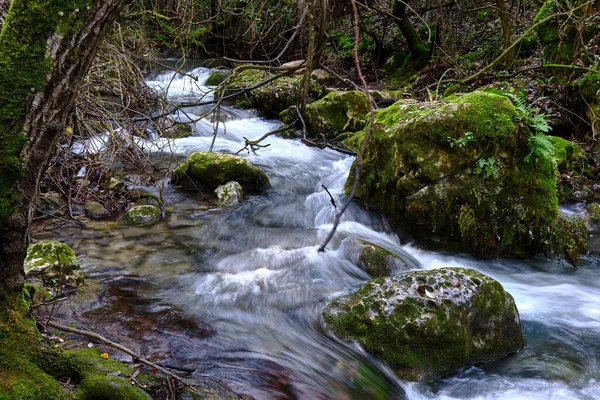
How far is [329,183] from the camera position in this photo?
26.6 ft

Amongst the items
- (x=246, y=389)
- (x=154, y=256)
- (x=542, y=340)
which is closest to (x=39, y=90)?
(x=246, y=389)

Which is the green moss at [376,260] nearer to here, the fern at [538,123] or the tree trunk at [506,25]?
the fern at [538,123]

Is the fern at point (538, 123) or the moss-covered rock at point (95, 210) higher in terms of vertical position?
the fern at point (538, 123)

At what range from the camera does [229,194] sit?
7.17 m

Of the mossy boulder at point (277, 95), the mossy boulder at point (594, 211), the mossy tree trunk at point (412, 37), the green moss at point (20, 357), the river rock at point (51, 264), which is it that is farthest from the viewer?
the mossy tree trunk at point (412, 37)

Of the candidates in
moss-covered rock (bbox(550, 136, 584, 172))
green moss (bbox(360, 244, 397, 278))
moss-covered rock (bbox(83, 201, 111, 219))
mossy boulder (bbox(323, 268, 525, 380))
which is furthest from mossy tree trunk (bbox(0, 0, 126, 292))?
moss-covered rock (bbox(550, 136, 584, 172))

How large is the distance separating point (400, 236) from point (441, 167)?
44.9 inches

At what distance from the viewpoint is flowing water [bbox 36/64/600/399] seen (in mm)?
3492

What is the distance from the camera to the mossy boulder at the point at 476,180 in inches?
219

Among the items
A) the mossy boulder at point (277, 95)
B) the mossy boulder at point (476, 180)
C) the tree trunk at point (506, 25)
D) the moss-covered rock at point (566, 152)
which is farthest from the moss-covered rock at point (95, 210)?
the tree trunk at point (506, 25)

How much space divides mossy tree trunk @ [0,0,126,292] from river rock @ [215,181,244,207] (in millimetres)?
5281

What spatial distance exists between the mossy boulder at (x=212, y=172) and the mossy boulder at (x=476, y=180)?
2928 mm

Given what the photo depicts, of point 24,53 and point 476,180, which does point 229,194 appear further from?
point 24,53

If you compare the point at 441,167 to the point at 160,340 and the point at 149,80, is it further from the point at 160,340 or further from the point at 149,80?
the point at 149,80
